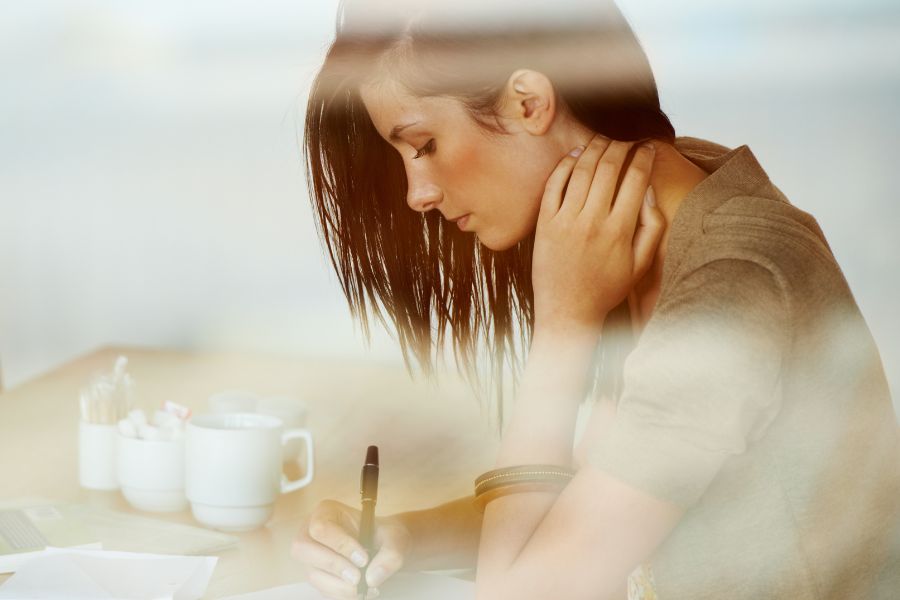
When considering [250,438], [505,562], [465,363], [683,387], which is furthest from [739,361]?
[465,363]

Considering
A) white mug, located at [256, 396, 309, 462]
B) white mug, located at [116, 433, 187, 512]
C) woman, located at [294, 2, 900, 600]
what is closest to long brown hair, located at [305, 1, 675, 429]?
woman, located at [294, 2, 900, 600]

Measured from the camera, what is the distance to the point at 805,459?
20.6 inches

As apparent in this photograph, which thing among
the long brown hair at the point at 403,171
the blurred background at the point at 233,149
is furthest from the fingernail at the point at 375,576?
the blurred background at the point at 233,149

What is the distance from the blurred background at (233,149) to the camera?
76 cm

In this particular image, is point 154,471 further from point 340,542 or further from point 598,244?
point 598,244

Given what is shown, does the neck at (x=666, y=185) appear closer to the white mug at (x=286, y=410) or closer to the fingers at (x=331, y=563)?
the fingers at (x=331, y=563)

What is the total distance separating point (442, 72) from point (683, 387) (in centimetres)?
25

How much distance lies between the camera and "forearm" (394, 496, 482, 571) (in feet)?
2.18

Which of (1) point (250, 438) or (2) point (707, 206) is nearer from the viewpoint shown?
(2) point (707, 206)

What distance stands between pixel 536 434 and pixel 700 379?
127 millimetres

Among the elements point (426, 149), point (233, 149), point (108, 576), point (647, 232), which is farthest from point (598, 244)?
point (233, 149)

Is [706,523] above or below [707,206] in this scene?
below

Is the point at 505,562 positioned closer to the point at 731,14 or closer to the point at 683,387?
the point at 683,387

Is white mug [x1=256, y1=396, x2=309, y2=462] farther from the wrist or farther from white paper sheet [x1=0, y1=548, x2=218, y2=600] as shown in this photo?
the wrist
